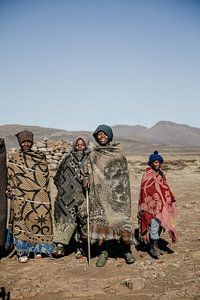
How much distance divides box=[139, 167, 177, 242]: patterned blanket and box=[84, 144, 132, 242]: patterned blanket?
40 cm

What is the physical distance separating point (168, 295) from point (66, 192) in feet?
7.65

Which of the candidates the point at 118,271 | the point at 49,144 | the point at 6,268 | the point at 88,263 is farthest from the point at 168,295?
the point at 49,144

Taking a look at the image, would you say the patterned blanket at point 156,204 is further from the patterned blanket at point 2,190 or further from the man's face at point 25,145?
the patterned blanket at point 2,190

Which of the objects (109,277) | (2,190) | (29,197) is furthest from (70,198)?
(109,277)

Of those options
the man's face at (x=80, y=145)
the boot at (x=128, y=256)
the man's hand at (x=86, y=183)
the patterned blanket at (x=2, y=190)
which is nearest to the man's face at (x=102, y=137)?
the man's face at (x=80, y=145)

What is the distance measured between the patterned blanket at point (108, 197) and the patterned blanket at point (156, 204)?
15.9 inches

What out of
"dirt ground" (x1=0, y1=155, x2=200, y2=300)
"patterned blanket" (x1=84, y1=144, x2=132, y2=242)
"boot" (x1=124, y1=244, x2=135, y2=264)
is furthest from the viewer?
"boot" (x1=124, y1=244, x2=135, y2=264)

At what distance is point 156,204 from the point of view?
19.8 ft

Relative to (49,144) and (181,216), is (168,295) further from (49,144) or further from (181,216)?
(49,144)

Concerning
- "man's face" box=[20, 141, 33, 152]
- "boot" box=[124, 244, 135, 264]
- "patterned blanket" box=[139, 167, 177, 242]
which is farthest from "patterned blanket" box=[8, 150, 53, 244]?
"patterned blanket" box=[139, 167, 177, 242]

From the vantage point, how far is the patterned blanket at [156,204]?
604 centimetres

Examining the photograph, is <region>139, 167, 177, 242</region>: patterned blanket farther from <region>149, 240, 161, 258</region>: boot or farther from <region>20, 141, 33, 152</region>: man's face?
<region>20, 141, 33, 152</region>: man's face

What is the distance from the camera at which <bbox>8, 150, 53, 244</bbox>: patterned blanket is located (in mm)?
5977

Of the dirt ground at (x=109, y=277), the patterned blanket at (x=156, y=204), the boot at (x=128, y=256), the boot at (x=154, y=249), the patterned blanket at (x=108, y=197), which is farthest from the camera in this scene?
the boot at (x=154, y=249)
